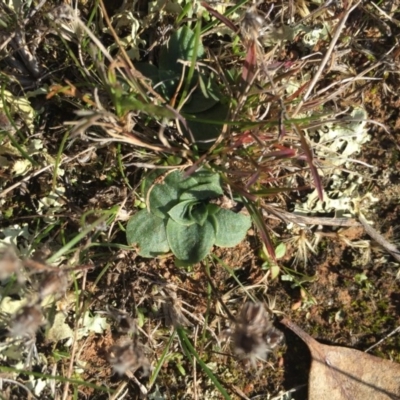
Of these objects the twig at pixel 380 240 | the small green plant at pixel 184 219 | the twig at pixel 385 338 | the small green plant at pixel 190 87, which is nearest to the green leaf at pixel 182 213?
the small green plant at pixel 184 219

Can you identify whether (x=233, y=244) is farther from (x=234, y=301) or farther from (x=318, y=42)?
(x=318, y=42)

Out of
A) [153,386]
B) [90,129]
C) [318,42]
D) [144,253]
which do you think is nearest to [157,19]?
[90,129]

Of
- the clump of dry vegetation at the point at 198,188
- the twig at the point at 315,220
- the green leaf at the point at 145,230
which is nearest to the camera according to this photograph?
the clump of dry vegetation at the point at 198,188

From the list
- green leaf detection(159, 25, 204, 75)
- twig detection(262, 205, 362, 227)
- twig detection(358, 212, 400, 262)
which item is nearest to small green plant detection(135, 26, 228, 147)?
green leaf detection(159, 25, 204, 75)

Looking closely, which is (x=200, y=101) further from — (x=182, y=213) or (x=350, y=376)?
(x=350, y=376)

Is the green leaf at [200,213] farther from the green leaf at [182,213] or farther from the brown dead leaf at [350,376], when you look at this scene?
the brown dead leaf at [350,376]

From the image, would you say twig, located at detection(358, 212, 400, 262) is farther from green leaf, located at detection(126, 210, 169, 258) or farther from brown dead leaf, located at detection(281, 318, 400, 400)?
green leaf, located at detection(126, 210, 169, 258)
